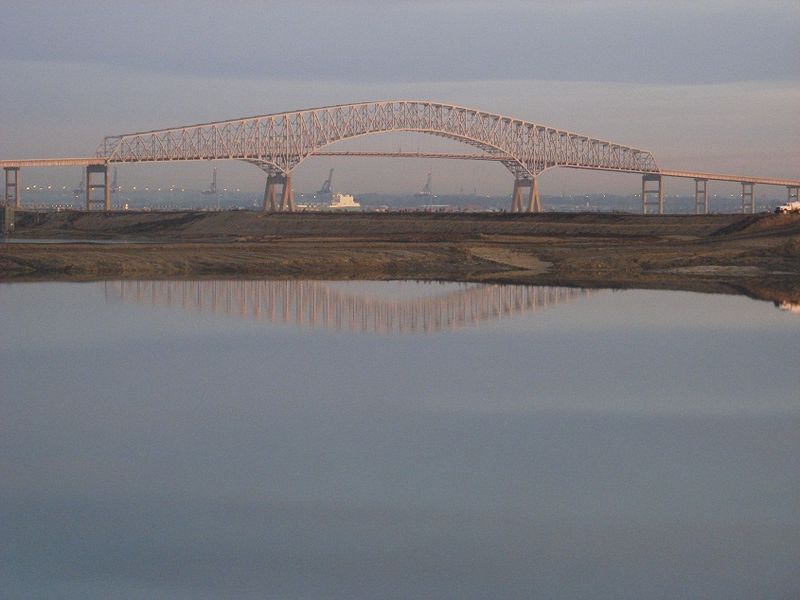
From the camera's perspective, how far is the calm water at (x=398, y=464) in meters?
10.2

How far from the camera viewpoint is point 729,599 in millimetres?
9602

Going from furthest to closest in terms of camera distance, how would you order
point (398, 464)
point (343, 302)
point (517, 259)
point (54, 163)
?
point (54, 163)
point (517, 259)
point (343, 302)
point (398, 464)

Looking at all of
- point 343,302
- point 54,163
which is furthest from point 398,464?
point 54,163

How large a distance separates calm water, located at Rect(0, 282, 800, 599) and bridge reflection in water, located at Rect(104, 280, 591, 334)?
206 cm

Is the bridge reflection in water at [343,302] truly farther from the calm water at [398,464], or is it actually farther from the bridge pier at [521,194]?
the bridge pier at [521,194]

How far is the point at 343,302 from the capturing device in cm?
3241

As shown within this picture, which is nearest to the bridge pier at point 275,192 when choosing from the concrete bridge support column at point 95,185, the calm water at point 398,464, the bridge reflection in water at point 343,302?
the concrete bridge support column at point 95,185

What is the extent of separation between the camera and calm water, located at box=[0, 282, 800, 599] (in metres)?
10.2

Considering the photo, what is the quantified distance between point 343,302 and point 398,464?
19.0 metres

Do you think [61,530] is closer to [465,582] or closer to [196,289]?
[465,582]

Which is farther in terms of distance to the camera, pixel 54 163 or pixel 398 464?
pixel 54 163

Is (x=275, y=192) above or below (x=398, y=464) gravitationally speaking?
above

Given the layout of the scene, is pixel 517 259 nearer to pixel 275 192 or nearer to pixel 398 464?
pixel 398 464

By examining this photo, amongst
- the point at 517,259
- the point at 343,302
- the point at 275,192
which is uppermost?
the point at 275,192
